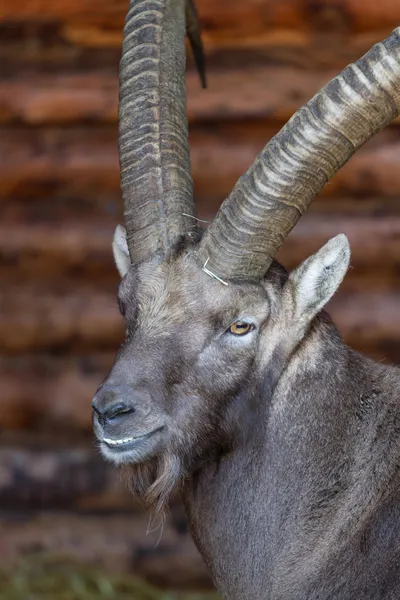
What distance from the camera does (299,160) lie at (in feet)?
15.3

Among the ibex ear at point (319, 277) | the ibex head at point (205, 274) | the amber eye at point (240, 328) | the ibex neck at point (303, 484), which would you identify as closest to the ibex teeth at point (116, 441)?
the ibex head at point (205, 274)

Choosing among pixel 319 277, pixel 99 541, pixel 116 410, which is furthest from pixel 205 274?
pixel 99 541

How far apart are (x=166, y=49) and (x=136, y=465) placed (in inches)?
86.8

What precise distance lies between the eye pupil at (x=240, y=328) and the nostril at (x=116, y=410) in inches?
25.9

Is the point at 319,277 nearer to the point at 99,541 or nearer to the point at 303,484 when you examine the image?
the point at 303,484

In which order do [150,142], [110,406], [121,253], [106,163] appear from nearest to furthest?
[110,406], [150,142], [121,253], [106,163]

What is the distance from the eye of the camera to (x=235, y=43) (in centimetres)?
794

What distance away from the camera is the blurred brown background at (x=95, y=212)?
7.86m

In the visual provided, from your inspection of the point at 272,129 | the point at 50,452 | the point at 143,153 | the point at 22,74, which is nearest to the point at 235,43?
the point at 272,129

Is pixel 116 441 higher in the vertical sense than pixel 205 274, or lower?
lower

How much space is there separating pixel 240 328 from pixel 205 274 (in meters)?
0.31

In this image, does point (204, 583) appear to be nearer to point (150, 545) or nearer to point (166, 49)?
point (150, 545)

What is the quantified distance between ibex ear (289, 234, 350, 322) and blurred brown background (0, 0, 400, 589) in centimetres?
296

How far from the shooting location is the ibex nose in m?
4.51
